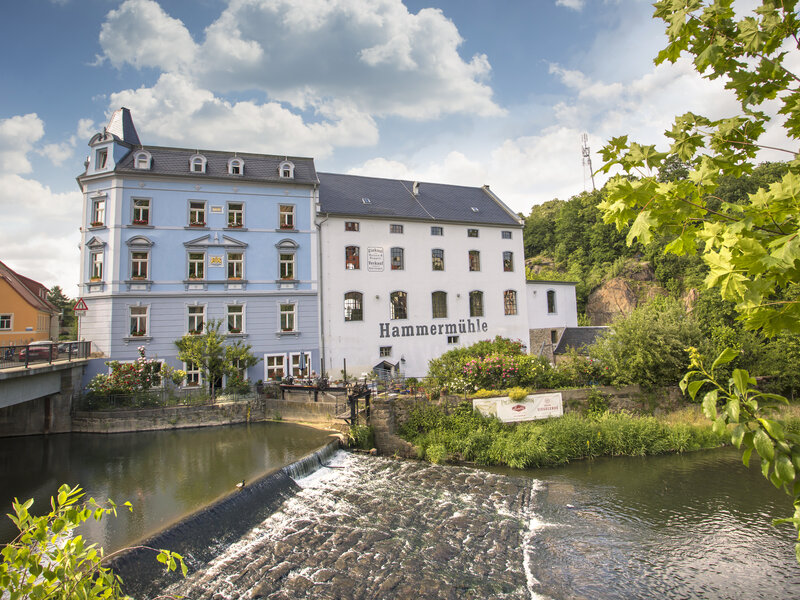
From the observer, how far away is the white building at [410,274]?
25328mm

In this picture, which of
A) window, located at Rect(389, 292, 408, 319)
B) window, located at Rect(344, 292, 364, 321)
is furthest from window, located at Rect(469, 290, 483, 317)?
window, located at Rect(344, 292, 364, 321)

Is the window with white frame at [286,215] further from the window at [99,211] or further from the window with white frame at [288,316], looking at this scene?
the window at [99,211]

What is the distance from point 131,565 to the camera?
284 inches

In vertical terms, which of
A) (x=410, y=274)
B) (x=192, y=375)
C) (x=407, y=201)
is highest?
(x=407, y=201)

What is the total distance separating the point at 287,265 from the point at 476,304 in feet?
39.3

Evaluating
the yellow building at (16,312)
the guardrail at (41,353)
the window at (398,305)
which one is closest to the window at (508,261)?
the window at (398,305)

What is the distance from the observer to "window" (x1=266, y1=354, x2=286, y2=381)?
23.5 metres

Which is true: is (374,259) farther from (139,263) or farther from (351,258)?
(139,263)

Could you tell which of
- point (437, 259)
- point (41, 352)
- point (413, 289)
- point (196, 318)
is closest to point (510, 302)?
point (437, 259)

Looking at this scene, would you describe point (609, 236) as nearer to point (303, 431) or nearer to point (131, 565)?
point (303, 431)

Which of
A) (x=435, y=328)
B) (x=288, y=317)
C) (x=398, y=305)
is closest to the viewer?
(x=288, y=317)

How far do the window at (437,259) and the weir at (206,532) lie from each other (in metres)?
17.5

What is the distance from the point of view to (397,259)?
26.9 m

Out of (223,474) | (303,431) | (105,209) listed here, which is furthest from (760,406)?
(105,209)
